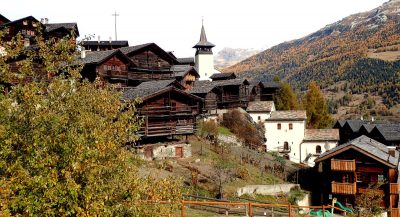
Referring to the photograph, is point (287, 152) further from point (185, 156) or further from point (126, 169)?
point (126, 169)

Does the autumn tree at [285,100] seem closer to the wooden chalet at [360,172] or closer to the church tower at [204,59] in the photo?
the church tower at [204,59]

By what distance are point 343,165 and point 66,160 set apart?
1368 inches

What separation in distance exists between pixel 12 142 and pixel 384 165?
119 ft

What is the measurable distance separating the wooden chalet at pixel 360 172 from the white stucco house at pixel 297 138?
15.6m

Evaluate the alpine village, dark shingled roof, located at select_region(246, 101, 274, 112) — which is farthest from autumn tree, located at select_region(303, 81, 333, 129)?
dark shingled roof, located at select_region(246, 101, 274, 112)

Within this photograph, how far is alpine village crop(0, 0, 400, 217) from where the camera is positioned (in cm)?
958

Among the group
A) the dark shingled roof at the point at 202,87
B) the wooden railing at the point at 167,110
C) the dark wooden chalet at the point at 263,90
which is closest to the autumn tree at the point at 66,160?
the wooden railing at the point at 167,110

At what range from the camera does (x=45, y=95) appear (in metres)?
12.2

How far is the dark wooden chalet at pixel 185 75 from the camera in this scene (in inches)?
2395

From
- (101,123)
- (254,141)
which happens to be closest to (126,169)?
(101,123)

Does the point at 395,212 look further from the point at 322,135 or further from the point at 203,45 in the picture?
the point at 203,45

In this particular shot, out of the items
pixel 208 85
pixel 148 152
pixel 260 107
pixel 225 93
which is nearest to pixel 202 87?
pixel 208 85

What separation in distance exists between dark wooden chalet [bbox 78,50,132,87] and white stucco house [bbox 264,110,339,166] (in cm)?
2293

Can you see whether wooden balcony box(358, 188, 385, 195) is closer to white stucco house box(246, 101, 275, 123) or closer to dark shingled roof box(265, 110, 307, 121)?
dark shingled roof box(265, 110, 307, 121)
